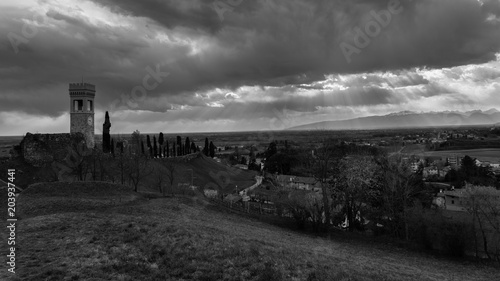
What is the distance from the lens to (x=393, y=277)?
1652 cm

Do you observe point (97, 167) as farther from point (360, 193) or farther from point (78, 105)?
point (360, 193)

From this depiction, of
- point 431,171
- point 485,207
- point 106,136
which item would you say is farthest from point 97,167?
point 431,171

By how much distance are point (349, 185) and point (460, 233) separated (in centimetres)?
1186

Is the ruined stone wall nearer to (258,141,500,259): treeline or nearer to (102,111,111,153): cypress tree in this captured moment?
(102,111,111,153): cypress tree

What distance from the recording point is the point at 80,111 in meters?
60.1

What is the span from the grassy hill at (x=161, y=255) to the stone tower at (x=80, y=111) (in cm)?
3686

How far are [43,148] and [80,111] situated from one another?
12.9 m

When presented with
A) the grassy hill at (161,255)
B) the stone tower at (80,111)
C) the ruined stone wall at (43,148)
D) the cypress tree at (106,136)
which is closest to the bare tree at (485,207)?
the grassy hill at (161,255)

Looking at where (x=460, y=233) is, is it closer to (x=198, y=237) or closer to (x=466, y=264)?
A: (x=466, y=264)

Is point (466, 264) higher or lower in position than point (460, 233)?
lower

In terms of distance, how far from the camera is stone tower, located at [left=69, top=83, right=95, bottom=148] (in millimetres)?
60031

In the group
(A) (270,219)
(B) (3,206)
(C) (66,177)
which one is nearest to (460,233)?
(A) (270,219)

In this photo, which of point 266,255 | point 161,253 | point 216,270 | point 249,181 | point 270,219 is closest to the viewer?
point 216,270

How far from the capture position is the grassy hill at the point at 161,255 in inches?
523
